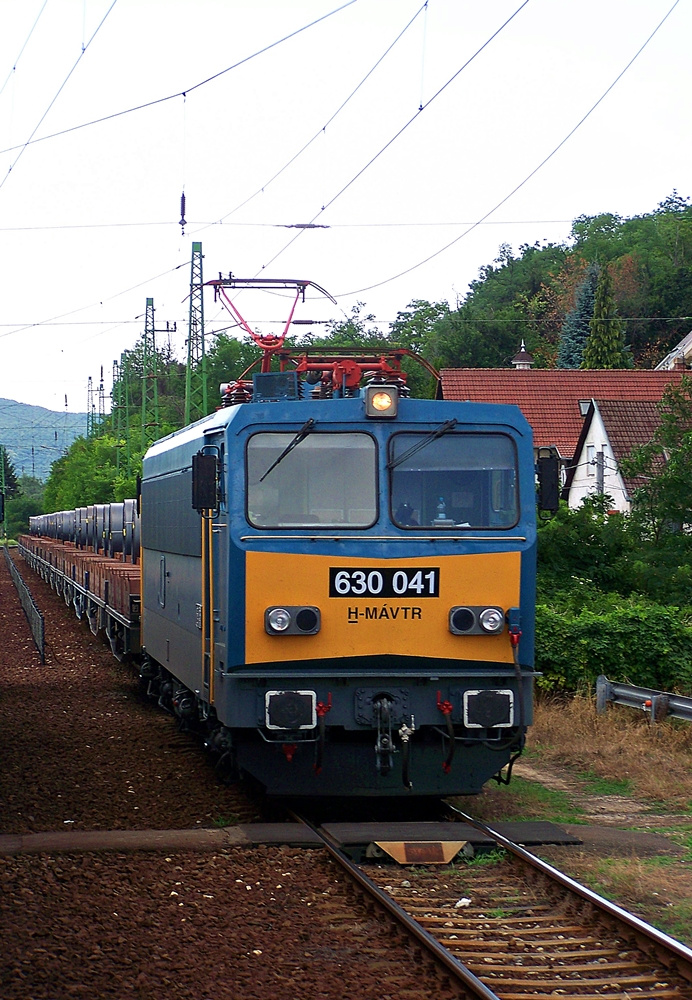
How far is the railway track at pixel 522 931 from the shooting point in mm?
5973

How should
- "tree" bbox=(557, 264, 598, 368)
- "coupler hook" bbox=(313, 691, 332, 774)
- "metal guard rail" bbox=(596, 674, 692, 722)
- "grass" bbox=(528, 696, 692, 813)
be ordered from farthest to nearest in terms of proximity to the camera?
"tree" bbox=(557, 264, 598, 368)
"metal guard rail" bbox=(596, 674, 692, 722)
"grass" bbox=(528, 696, 692, 813)
"coupler hook" bbox=(313, 691, 332, 774)

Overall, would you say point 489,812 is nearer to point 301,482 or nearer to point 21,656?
point 301,482

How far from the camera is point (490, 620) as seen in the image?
906cm

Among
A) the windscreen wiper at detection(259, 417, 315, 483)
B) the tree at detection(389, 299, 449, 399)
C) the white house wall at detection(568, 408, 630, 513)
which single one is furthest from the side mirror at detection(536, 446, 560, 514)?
the tree at detection(389, 299, 449, 399)

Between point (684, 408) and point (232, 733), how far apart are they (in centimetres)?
1266

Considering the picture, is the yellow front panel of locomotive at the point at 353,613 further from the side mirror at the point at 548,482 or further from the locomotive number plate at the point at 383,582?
the side mirror at the point at 548,482

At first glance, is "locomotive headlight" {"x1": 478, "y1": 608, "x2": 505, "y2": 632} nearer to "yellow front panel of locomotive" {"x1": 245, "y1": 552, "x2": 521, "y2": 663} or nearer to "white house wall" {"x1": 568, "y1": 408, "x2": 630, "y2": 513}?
"yellow front panel of locomotive" {"x1": 245, "y1": 552, "x2": 521, "y2": 663}

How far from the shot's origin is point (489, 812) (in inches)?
392

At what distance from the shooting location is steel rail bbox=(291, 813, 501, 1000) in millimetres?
5742

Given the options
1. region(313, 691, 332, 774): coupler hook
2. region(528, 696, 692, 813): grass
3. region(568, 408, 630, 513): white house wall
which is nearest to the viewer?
region(313, 691, 332, 774): coupler hook

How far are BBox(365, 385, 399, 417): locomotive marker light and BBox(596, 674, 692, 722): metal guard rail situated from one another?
5203 millimetres

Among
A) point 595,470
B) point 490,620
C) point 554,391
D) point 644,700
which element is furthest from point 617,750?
point 554,391

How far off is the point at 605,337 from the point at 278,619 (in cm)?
6260

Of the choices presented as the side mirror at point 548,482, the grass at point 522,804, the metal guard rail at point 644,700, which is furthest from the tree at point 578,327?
the side mirror at point 548,482
